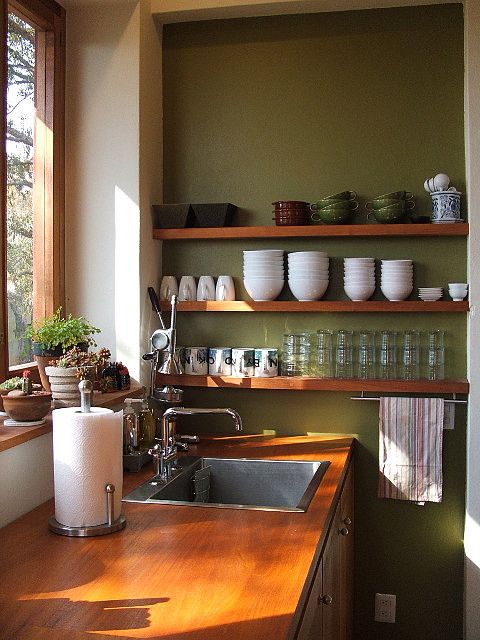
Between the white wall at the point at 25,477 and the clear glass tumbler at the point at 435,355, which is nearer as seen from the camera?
the white wall at the point at 25,477

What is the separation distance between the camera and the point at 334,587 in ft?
7.93

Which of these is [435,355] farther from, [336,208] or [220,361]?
[220,361]

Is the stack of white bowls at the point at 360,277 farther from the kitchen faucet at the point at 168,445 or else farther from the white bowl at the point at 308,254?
the kitchen faucet at the point at 168,445

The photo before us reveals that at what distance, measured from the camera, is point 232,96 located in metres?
3.38

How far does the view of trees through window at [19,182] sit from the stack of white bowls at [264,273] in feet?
2.98

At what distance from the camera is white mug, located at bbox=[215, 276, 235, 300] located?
329cm

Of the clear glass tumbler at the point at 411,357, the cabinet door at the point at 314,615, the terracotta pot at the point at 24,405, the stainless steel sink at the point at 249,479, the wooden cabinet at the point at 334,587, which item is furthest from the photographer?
the clear glass tumbler at the point at 411,357

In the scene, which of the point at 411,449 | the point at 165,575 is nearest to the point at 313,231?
the point at 411,449

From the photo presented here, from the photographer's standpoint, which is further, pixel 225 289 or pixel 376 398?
pixel 225 289

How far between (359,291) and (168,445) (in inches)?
40.9

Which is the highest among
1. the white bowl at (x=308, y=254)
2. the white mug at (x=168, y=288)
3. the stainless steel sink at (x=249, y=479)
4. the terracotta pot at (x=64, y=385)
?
the white bowl at (x=308, y=254)

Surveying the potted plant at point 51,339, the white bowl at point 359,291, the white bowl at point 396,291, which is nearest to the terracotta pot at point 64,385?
the potted plant at point 51,339

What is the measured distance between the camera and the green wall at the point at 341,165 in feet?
10.4

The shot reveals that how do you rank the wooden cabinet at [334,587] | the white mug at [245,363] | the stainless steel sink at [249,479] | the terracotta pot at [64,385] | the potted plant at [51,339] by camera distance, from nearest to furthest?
the wooden cabinet at [334,587] < the terracotta pot at [64,385] < the potted plant at [51,339] < the stainless steel sink at [249,479] < the white mug at [245,363]
